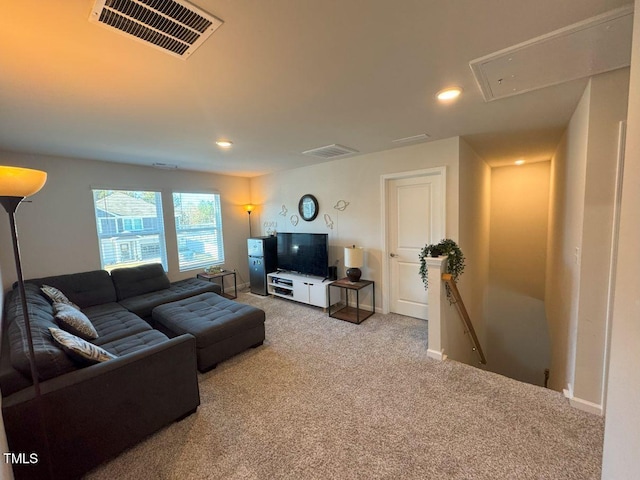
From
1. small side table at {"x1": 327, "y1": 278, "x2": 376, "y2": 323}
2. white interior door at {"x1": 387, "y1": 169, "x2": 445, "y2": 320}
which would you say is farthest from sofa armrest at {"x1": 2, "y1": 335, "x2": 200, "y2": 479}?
white interior door at {"x1": 387, "y1": 169, "x2": 445, "y2": 320}

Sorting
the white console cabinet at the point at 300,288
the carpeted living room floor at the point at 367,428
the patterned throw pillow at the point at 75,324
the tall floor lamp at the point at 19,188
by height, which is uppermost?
the tall floor lamp at the point at 19,188

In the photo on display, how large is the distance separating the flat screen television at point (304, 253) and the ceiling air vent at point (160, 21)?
10.0 ft

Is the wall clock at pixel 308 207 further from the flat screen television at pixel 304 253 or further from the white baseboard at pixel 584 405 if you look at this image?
the white baseboard at pixel 584 405

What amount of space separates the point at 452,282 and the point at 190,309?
302 cm

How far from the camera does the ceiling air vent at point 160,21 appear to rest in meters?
1.09

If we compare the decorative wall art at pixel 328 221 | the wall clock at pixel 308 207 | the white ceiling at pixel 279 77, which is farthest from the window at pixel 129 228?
the decorative wall art at pixel 328 221

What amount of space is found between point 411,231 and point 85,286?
14.6 feet

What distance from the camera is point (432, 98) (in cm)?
202

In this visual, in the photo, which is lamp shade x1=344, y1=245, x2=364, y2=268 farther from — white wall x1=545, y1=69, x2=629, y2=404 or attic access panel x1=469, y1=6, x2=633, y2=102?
attic access panel x1=469, y1=6, x2=633, y2=102

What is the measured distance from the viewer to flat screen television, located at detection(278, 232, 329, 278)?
163 inches

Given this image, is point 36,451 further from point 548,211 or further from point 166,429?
point 548,211

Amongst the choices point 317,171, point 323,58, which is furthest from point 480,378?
point 317,171

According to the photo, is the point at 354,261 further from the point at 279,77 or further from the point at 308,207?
the point at 279,77

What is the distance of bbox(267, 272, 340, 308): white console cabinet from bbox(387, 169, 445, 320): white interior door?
1009 millimetres
